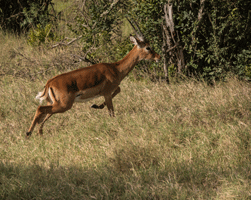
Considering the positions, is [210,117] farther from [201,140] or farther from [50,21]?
[50,21]

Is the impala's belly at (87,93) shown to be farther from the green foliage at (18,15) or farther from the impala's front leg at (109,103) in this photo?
the green foliage at (18,15)

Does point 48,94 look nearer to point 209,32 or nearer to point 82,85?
point 82,85

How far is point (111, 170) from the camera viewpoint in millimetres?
3879

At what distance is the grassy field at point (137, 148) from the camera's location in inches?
138

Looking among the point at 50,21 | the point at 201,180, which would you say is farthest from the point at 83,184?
the point at 50,21

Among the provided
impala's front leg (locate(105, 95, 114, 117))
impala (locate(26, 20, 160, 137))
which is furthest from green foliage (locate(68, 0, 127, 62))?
impala's front leg (locate(105, 95, 114, 117))

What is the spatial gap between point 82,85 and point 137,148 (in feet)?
4.61

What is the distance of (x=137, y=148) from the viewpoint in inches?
165

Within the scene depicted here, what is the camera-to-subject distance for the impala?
5.01 metres

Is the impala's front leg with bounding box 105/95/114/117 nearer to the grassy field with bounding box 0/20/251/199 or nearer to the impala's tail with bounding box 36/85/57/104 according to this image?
the grassy field with bounding box 0/20/251/199

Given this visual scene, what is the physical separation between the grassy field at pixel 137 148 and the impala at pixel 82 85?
0.99 ft

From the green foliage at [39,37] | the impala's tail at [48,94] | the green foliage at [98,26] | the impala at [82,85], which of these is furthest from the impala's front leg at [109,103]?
the green foliage at [39,37]

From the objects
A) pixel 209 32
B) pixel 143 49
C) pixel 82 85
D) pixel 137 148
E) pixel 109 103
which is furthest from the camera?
pixel 209 32

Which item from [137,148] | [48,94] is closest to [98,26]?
[48,94]
